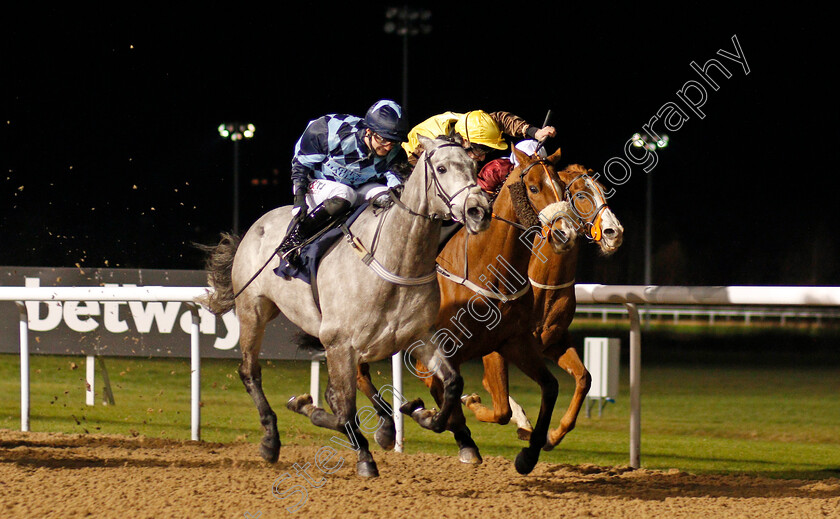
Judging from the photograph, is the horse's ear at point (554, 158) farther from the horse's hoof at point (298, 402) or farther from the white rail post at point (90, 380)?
the white rail post at point (90, 380)

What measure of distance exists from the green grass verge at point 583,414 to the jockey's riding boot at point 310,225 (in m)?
1.97

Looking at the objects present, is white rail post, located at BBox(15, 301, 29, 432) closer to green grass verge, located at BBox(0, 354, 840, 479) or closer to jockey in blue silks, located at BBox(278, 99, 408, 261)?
green grass verge, located at BBox(0, 354, 840, 479)

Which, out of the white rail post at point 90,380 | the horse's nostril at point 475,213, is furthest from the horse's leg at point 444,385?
the white rail post at point 90,380

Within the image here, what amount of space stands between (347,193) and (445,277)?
23.8 inches

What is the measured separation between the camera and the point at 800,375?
38.5 feet

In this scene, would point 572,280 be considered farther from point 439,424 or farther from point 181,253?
point 181,253

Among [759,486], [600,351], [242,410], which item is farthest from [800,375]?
[759,486]

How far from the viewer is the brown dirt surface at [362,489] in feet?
11.3

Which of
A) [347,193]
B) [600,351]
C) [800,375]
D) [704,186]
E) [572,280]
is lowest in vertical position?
[800,375]

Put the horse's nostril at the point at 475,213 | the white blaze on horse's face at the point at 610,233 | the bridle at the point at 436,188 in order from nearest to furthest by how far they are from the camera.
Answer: the horse's nostril at the point at 475,213
the bridle at the point at 436,188
the white blaze on horse's face at the point at 610,233

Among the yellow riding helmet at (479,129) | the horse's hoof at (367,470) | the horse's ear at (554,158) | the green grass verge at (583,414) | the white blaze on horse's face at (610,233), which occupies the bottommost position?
the green grass verge at (583,414)

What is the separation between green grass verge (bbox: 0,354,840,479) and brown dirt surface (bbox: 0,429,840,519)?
0.77m

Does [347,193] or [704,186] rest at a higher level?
[704,186]

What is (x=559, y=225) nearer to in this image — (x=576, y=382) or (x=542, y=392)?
(x=542, y=392)
